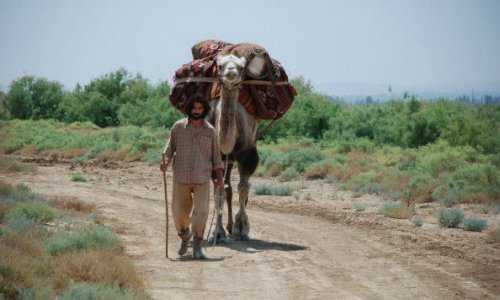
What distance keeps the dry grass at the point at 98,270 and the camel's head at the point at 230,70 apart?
3739mm

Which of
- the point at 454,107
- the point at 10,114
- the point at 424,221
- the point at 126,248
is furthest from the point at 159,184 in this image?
the point at 10,114

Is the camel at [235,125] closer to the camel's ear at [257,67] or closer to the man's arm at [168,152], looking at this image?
the camel's ear at [257,67]

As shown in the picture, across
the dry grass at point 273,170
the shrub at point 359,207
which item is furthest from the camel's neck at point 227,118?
the dry grass at point 273,170

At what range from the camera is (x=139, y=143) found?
32.1 m

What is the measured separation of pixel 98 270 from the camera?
8008 millimetres

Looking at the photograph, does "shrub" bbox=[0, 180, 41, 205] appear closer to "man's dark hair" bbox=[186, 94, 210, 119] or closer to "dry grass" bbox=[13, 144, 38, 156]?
"man's dark hair" bbox=[186, 94, 210, 119]

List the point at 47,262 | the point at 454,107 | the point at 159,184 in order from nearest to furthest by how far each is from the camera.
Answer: the point at 47,262
the point at 159,184
the point at 454,107

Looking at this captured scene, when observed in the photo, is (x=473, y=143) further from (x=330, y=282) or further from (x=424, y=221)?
(x=330, y=282)

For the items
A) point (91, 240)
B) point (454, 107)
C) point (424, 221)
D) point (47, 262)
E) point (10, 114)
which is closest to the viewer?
point (47, 262)

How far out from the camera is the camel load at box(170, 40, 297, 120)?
12.3m

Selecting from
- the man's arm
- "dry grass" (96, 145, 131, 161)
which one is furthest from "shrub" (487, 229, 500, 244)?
"dry grass" (96, 145, 131, 161)

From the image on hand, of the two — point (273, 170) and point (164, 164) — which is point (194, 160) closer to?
point (164, 164)

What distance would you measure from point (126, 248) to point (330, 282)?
332 cm

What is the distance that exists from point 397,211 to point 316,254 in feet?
16.9
